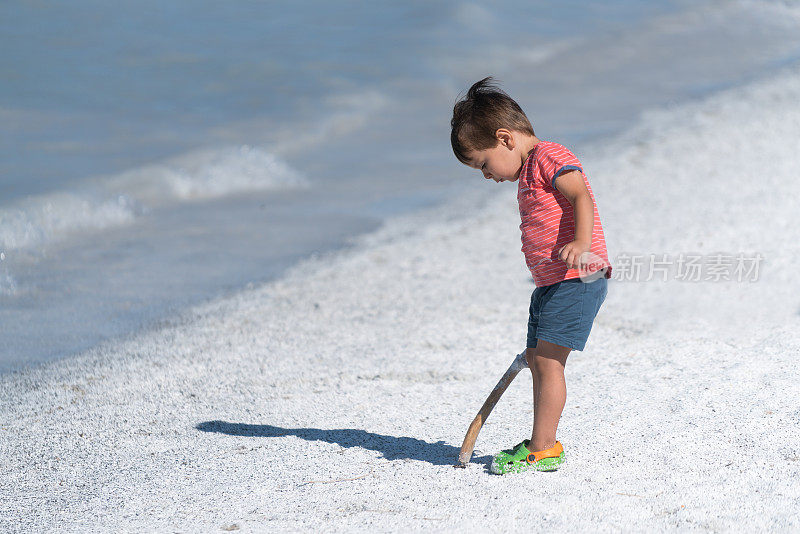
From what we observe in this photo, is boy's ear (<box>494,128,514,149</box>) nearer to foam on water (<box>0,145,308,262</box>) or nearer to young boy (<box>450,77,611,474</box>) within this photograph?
young boy (<box>450,77,611,474</box>)

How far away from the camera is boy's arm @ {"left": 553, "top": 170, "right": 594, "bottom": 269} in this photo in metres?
2.17

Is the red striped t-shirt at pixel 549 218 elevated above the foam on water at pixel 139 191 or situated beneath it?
elevated above

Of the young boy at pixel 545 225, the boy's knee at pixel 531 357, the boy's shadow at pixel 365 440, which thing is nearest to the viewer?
the young boy at pixel 545 225

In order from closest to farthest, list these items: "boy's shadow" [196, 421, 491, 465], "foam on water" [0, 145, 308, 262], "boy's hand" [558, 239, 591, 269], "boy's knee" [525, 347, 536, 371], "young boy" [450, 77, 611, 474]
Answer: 1. "boy's hand" [558, 239, 591, 269]
2. "young boy" [450, 77, 611, 474]
3. "boy's knee" [525, 347, 536, 371]
4. "boy's shadow" [196, 421, 491, 465]
5. "foam on water" [0, 145, 308, 262]

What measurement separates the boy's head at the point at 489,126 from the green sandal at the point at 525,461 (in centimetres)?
84

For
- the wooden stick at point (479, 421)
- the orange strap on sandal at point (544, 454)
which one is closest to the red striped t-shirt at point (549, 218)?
the wooden stick at point (479, 421)

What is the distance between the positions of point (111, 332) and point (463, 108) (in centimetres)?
265

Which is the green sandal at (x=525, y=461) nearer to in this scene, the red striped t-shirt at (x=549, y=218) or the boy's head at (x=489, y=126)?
the red striped t-shirt at (x=549, y=218)

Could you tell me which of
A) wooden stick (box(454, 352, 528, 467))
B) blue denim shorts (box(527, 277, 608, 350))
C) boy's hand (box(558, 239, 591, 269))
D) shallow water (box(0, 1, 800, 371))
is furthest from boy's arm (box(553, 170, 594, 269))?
shallow water (box(0, 1, 800, 371))

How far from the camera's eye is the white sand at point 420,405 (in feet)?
7.44

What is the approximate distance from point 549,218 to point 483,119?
1.09 ft

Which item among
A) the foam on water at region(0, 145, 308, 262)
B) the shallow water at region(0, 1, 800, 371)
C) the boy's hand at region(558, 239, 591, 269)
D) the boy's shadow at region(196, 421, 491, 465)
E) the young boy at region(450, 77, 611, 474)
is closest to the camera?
the boy's hand at region(558, 239, 591, 269)

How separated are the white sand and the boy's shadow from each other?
10mm

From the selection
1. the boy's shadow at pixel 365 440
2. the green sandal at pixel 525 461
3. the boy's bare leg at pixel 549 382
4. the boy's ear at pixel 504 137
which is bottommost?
the boy's shadow at pixel 365 440
